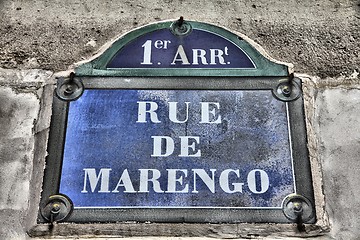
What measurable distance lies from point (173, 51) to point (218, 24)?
201 millimetres

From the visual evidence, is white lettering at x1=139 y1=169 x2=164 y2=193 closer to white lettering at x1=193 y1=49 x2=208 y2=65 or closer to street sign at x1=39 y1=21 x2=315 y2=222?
street sign at x1=39 y1=21 x2=315 y2=222

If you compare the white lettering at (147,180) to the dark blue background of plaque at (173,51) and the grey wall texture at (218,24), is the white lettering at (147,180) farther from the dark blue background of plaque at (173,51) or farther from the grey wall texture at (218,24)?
the dark blue background of plaque at (173,51)

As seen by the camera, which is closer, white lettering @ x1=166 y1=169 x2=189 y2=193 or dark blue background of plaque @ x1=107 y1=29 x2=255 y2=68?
white lettering @ x1=166 y1=169 x2=189 y2=193

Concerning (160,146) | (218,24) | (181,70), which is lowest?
(160,146)

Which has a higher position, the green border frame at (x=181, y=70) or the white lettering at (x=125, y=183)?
the green border frame at (x=181, y=70)

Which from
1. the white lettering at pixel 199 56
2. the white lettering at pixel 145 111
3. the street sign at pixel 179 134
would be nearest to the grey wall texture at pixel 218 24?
the street sign at pixel 179 134

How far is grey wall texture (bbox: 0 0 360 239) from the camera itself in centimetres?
177

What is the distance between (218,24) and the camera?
2.17 meters

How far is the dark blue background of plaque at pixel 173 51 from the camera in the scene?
2.04 meters

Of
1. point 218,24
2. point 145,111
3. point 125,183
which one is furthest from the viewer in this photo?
point 218,24

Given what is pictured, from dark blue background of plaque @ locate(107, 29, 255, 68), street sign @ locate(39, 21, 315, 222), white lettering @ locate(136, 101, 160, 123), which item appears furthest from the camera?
dark blue background of plaque @ locate(107, 29, 255, 68)

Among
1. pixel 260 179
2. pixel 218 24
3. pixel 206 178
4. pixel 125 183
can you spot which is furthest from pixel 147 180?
pixel 218 24

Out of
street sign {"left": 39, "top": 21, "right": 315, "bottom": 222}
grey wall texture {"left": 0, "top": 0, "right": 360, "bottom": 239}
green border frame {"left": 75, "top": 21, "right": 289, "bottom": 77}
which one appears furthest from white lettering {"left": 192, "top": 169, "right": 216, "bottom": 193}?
green border frame {"left": 75, "top": 21, "right": 289, "bottom": 77}

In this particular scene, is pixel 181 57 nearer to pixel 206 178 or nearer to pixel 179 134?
pixel 179 134
